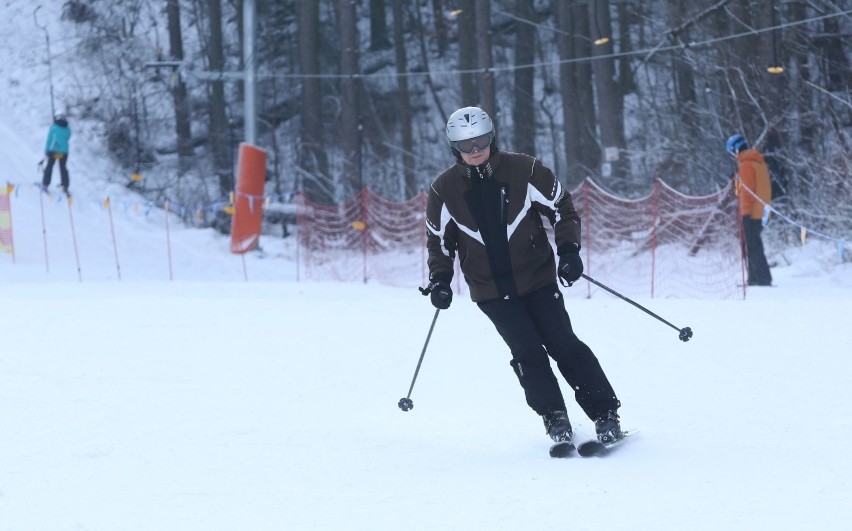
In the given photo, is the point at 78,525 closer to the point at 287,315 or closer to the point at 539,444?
the point at 539,444

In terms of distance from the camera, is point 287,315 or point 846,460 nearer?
point 846,460

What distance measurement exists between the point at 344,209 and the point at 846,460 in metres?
15.8

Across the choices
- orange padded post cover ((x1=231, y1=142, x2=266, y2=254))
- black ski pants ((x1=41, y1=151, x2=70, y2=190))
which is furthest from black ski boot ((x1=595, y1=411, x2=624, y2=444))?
black ski pants ((x1=41, y1=151, x2=70, y2=190))

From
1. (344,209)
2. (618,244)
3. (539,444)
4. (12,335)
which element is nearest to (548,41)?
(344,209)

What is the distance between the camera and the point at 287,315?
12211mm

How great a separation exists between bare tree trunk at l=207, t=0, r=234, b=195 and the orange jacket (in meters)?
16.7

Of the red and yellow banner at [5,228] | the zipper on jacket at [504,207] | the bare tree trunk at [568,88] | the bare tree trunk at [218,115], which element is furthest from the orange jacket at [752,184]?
the bare tree trunk at [218,115]

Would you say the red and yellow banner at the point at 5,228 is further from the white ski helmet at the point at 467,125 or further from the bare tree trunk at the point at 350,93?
the white ski helmet at the point at 467,125

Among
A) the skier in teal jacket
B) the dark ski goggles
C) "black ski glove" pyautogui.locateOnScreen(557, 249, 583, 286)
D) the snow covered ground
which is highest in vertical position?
the dark ski goggles

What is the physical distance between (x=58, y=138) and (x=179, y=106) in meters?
8.98

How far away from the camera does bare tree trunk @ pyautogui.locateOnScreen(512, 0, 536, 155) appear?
28516 millimetres

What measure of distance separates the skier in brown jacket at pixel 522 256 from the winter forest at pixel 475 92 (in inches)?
405

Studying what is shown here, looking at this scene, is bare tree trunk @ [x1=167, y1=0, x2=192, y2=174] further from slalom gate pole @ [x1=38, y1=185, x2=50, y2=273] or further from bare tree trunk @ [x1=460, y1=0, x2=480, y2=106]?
slalom gate pole @ [x1=38, y1=185, x2=50, y2=273]

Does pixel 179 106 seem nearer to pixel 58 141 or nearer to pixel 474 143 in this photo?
pixel 58 141
